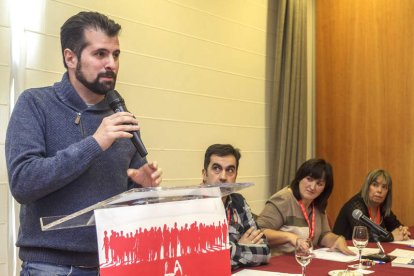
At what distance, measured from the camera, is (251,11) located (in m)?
4.63

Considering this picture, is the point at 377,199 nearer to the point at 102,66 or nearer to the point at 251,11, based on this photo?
the point at 251,11

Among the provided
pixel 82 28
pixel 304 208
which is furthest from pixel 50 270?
pixel 304 208

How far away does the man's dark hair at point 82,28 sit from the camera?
1.65m

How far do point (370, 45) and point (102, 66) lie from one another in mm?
4048

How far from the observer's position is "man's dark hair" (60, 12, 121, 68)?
1.65 m

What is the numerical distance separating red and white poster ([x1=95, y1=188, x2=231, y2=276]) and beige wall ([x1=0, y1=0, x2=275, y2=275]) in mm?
1859

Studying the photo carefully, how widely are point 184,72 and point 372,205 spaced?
1.82m

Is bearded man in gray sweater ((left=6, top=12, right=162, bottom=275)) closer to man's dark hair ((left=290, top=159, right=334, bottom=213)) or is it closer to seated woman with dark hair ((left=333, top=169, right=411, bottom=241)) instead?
man's dark hair ((left=290, top=159, right=334, bottom=213))

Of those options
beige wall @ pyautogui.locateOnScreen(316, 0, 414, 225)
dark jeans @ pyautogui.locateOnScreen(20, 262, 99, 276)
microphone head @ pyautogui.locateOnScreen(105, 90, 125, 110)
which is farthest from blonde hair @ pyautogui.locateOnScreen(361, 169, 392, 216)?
dark jeans @ pyautogui.locateOnScreen(20, 262, 99, 276)

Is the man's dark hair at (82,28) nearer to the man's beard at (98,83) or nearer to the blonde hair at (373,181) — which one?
the man's beard at (98,83)

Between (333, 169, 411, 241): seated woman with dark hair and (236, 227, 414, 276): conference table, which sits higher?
(333, 169, 411, 241): seated woman with dark hair

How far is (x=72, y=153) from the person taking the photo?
135cm

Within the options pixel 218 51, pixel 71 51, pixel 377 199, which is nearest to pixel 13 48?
pixel 71 51

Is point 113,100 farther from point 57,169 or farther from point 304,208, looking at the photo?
point 304,208
